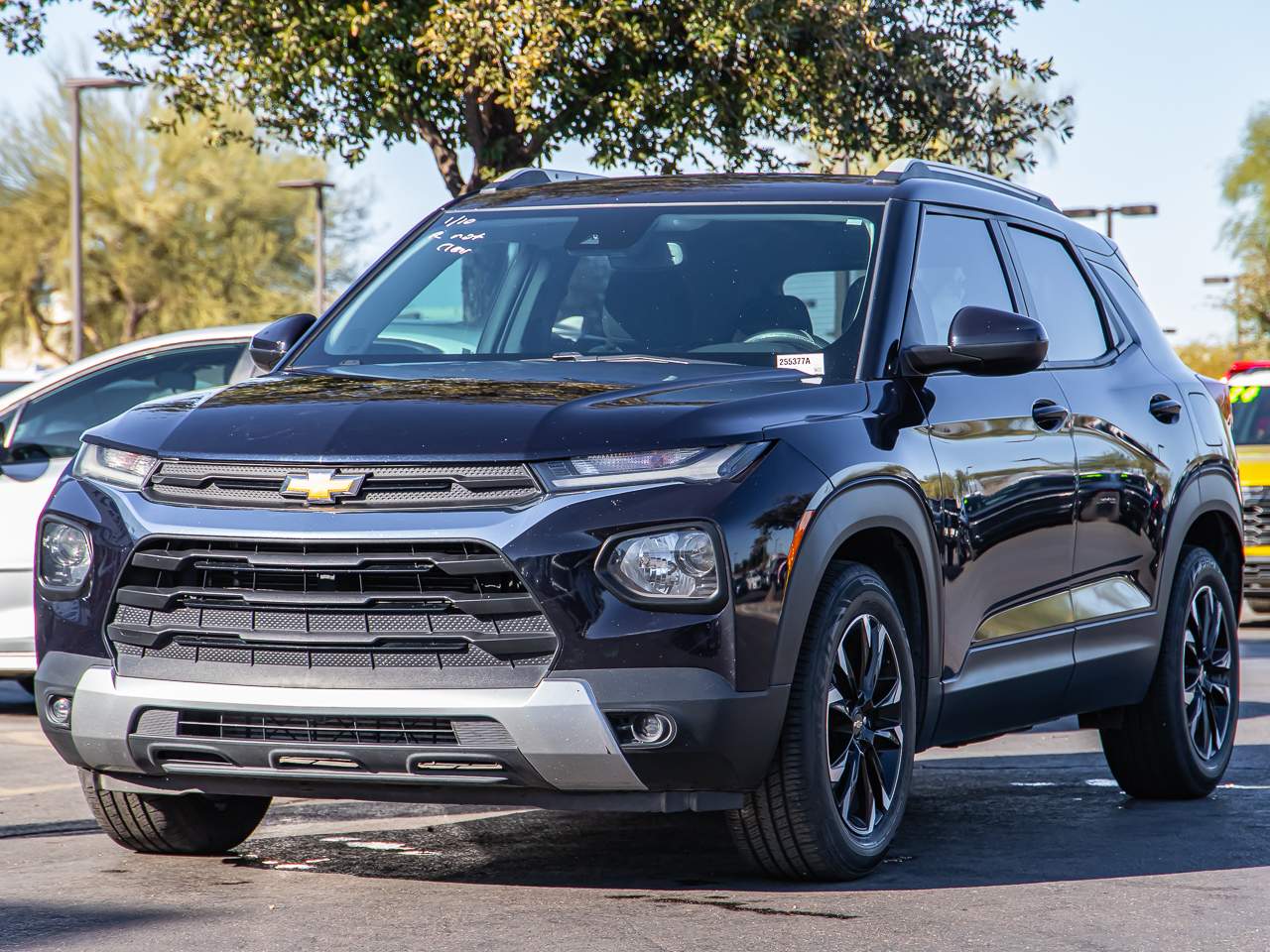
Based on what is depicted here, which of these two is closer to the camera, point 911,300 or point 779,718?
point 779,718

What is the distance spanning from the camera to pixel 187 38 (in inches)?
752

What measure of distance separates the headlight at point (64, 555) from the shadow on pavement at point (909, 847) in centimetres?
108

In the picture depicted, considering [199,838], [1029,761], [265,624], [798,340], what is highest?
[798,340]

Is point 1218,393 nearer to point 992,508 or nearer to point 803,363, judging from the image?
point 992,508

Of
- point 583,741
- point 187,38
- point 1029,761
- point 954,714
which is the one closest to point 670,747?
point 583,741

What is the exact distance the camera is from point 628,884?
5438 mm

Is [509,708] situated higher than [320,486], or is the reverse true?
[320,486]

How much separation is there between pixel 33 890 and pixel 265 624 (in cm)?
112

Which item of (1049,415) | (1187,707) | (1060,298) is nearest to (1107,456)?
(1049,415)

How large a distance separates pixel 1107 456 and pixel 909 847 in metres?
1.43

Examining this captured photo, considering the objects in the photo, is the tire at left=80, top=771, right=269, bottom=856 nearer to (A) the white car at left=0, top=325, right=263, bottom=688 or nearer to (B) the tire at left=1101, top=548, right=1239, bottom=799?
(B) the tire at left=1101, top=548, right=1239, bottom=799

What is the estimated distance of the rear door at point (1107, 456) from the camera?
6.49 m

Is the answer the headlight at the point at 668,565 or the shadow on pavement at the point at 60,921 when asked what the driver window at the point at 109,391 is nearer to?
the shadow on pavement at the point at 60,921

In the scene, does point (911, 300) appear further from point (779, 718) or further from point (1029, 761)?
point (1029, 761)
